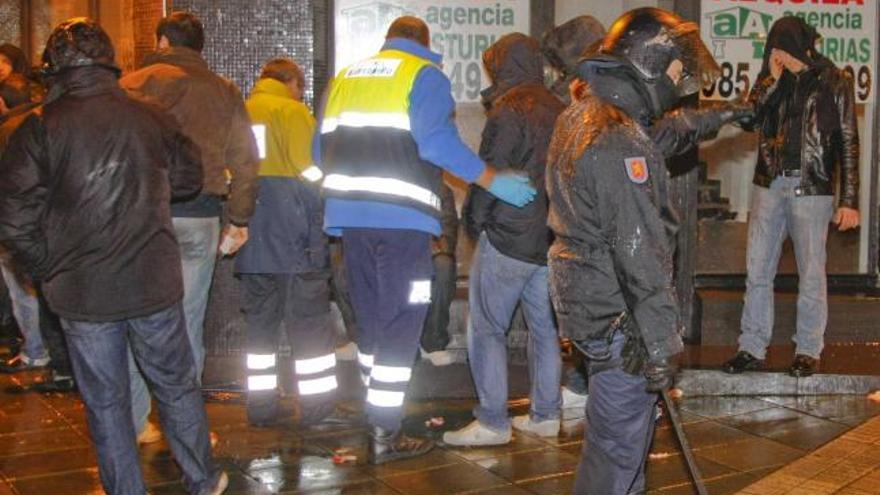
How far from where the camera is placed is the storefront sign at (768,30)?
29.5 feet

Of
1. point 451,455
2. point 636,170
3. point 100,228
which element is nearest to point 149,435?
point 451,455

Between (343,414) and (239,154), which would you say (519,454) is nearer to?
(343,414)

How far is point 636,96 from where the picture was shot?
4652mm

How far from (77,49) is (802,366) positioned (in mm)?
4808

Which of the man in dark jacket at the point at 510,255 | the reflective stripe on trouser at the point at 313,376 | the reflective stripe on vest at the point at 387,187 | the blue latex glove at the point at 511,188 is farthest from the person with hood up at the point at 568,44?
the reflective stripe on trouser at the point at 313,376

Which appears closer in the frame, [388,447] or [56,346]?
[388,447]

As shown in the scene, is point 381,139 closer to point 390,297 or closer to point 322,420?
point 390,297

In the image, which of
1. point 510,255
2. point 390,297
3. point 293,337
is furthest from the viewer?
point 293,337

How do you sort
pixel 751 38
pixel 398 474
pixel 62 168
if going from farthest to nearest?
pixel 751 38, pixel 398 474, pixel 62 168

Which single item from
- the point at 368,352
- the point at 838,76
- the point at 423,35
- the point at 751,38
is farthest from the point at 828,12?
the point at 368,352

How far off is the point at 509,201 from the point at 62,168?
2.16m

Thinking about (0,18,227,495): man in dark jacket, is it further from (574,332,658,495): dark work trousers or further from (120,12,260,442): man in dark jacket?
(574,332,658,495): dark work trousers

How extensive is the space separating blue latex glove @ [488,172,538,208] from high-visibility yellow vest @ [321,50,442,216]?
0.32m

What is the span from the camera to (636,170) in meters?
4.37
